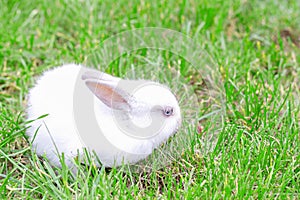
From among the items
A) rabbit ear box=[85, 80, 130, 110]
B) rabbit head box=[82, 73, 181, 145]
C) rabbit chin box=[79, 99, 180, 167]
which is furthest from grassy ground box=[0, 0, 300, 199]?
rabbit ear box=[85, 80, 130, 110]

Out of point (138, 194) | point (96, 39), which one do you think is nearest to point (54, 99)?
point (138, 194)

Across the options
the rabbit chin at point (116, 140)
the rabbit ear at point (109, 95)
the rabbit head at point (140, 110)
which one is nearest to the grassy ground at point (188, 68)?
the rabbit chin at point (116, 140)

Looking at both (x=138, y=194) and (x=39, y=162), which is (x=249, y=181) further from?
(x=39, y=162)

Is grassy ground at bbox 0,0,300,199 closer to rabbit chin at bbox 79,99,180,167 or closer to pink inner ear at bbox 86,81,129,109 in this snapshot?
rabbit chin at bbox 79,99,180,167

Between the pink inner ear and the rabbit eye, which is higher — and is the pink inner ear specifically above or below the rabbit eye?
above

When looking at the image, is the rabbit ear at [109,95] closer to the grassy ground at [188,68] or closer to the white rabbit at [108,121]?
the white rabbit at [108,121]

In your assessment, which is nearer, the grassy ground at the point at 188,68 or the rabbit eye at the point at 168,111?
the grassy ground at the point at 188,68

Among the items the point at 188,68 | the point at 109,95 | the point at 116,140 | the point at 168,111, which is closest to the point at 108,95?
the point at 109,95

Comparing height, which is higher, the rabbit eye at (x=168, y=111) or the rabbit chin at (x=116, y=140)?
the rabbit eye at (x=168, y=111)
